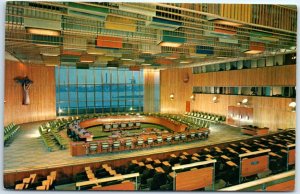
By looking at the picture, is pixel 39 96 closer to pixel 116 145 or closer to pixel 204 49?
pixel 116 145

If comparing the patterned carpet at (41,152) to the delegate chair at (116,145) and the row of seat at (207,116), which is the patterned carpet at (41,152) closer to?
the delegate chair at (116,145)

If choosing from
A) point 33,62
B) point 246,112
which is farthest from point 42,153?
point 246,112

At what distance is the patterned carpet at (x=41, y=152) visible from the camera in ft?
27.0

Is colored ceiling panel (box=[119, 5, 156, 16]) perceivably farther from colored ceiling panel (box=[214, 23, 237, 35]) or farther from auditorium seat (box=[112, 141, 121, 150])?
auditorium seat (box=[112, 141, 121, 150])

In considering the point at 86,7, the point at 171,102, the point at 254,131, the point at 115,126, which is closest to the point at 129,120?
the point at 115,126

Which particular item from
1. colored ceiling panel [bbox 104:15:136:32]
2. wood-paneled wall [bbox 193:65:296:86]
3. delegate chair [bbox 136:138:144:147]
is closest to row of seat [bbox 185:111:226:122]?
wood-paneled wall [bbox 193:65:296:86]

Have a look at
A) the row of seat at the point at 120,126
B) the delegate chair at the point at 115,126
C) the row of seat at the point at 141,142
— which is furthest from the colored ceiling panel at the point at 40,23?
the delegate chair at the point at 115,126

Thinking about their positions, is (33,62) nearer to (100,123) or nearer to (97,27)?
(100,123)

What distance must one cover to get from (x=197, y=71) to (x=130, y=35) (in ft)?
39.8

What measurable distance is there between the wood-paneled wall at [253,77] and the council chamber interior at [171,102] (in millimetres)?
68

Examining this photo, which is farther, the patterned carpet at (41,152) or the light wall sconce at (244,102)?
the light wall sconce at (244,102)

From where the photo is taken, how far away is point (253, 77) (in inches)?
565

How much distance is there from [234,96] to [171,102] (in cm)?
659

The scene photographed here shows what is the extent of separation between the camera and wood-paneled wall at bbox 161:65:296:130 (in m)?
12.6
